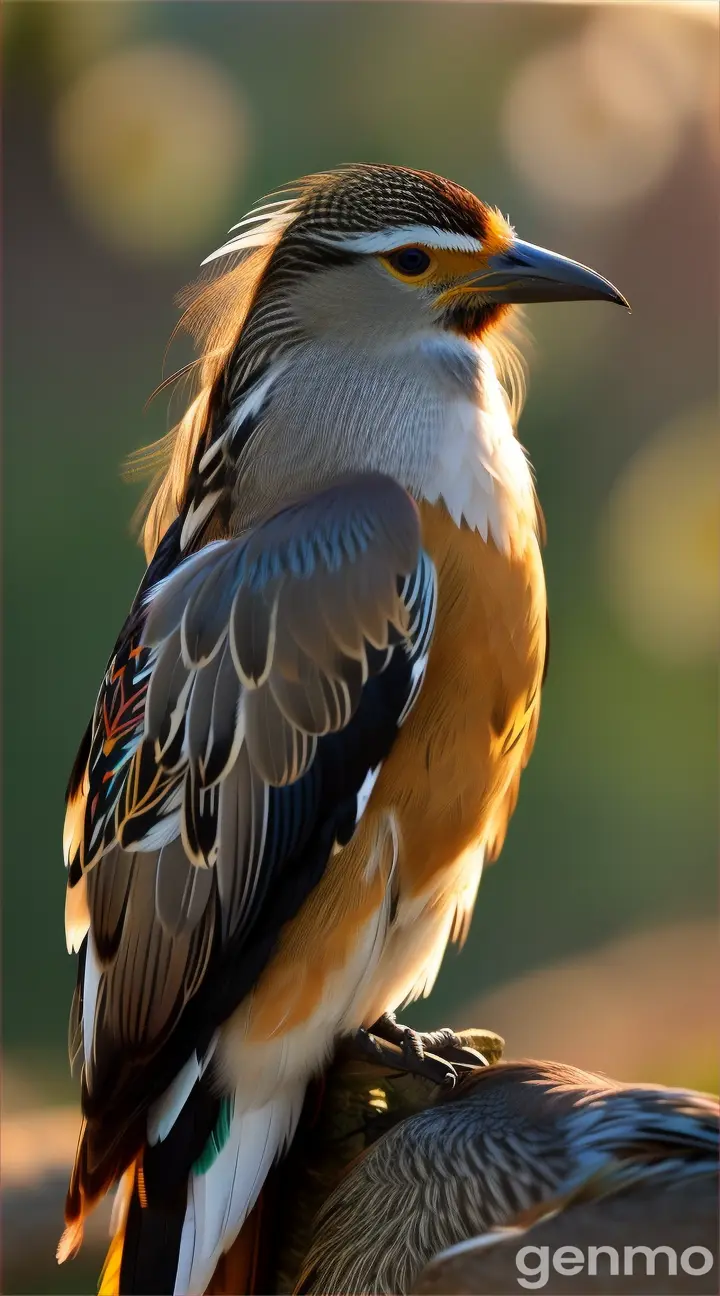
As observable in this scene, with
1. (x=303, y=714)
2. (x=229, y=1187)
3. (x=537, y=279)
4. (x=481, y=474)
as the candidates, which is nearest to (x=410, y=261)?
(x=537, y=279)

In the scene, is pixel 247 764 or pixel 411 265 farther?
pixel 411 265

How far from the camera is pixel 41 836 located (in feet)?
10.2

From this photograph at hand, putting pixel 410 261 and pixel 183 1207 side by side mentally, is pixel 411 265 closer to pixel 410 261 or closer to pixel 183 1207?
pixel 410 261

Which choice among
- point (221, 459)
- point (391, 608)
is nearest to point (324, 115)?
point (221, 459)

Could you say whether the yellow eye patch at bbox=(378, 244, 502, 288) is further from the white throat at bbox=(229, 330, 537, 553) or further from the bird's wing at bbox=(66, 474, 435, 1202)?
the bird's wing at bbox=(66, 474, 435, 1202)

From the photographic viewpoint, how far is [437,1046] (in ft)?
3.96

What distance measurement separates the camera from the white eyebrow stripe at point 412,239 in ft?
3.83

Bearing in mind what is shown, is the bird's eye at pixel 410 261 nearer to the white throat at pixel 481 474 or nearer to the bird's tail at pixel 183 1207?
the white throat at pixel 481 474

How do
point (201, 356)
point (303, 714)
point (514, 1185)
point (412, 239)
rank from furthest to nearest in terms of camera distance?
point (201, 356) < point (412, 239) < point (303, 714) < point (514, 1185)

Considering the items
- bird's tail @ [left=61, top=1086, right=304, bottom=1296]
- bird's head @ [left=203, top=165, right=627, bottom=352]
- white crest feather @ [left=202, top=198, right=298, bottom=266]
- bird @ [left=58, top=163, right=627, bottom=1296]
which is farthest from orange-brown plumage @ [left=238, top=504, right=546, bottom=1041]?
white crest feather @ [left=202, top=198, right=298, bottom=266]

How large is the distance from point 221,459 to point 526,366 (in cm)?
43

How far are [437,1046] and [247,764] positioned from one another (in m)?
0.37

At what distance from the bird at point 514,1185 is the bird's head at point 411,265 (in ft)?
2.34

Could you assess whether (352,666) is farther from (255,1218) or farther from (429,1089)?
(255,1218)
